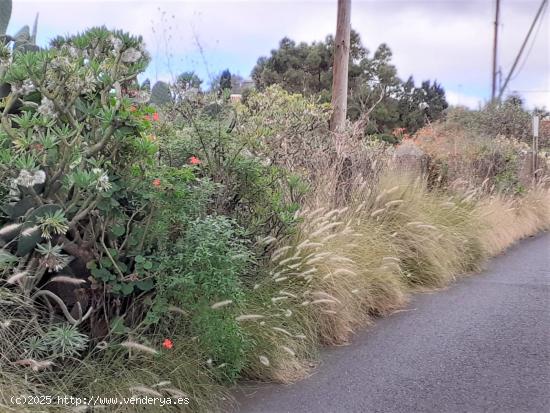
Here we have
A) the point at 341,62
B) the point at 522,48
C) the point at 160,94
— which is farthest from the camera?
the point at 522,48

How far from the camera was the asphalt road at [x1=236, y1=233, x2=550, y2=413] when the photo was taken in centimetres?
424

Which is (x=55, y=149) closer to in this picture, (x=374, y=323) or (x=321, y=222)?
(x=321, y=222)

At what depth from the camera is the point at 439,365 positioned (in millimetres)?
5020

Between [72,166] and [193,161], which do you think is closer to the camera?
[72,166]

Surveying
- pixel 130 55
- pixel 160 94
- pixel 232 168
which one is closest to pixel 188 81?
pixel 160 94

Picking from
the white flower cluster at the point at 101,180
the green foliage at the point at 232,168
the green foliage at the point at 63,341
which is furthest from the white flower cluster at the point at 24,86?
the green foliage at the point at 63,341

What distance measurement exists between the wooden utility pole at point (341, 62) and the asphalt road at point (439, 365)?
339cm

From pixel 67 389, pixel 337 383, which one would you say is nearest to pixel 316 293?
pixel 337 383

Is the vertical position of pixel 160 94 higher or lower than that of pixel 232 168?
higher

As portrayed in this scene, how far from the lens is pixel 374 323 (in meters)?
6.16

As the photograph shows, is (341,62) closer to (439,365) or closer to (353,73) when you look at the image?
(439,365)

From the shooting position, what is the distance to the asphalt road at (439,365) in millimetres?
4238

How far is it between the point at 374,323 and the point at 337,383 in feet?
5.57

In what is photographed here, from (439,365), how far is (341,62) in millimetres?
6095
